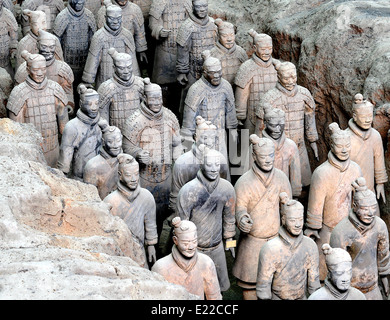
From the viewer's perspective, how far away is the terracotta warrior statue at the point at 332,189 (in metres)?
7.20

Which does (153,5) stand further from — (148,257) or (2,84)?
(148,257)

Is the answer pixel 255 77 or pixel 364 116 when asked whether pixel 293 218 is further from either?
pixel 255 77

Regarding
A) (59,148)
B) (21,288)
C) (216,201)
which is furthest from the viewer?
(59,148)

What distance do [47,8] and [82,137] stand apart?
2.64m

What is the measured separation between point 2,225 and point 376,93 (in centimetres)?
438

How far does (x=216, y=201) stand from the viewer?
22.8 feet

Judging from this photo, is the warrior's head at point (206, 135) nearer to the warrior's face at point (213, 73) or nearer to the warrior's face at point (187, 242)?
the warrior's face at point (213, 73)

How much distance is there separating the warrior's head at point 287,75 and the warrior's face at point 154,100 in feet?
3.95

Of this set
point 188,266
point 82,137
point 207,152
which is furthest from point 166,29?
point 188,266

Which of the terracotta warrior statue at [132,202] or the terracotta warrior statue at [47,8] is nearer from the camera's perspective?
the terracotta warrior statue at [132,202]

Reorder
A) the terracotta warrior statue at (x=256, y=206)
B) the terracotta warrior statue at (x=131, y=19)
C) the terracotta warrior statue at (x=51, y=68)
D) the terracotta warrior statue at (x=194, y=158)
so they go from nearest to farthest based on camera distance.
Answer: the terracotta warrior statue at (x=256, y=206) → the terracotta warrior statue at (x=194, y=158) → the terracotta warrior statue at (x=51, y=68) → the terracotta warrior statue at (x=131, y=19)

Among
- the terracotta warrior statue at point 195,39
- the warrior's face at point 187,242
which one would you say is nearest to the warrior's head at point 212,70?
the terracotta warrior statue at point 195,39
